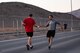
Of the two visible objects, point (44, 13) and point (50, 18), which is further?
point (44, 13)

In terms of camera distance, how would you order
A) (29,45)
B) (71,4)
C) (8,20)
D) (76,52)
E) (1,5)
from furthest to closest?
(1,5)
(8,20)
(71,4)
(29,45)
(76,52)

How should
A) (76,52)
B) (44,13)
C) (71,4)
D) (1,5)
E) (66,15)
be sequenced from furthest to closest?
(66,15) < (44,13) < (1,5) < (71,4) < (76,52)

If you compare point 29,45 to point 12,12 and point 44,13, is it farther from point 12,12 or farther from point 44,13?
point 44,13

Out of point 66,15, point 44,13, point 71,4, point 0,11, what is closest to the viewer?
point 71,4

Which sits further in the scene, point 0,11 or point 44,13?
point 44,13

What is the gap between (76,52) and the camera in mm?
15539

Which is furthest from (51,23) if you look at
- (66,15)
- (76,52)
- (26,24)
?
(66,15)

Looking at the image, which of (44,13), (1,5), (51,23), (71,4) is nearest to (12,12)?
(1,5)

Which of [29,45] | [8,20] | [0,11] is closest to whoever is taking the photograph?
[29,45]

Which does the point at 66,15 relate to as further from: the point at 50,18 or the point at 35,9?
the point at 50,18

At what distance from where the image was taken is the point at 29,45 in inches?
670

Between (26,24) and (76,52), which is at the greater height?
(26,24)

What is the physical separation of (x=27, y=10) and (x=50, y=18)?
4136 inches

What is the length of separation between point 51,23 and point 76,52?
2680 mm
